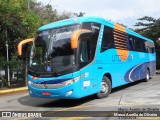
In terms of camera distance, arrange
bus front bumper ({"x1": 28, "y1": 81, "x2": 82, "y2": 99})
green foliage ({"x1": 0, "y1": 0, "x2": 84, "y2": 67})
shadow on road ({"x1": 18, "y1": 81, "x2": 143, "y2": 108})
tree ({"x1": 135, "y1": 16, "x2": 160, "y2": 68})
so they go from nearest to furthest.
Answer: bus front bumper ({"x1": 28, "y1": 81, "x2": 82, "y2": 99}), shadow on road ({"x1": 18, "y1": 81, "x2": 143, "y2": 108}), green foliage ({"x1": 0, "y1": 0, "x2": 84, "y2": 67}), tree ({"x1": 135, "y1": 16, "x2": 160, "y2": 68})

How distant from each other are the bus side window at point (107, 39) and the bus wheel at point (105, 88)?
122 cm

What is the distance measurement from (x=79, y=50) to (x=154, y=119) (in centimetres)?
388

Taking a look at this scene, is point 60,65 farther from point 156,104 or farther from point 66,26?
point 156,104

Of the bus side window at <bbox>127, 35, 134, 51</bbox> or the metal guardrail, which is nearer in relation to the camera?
the bus side window at <bbox>127, 35, 134, 51</bbox>

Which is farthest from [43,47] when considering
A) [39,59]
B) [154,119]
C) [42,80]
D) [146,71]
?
[146,71]

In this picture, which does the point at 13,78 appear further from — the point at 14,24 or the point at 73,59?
the point at 73,59

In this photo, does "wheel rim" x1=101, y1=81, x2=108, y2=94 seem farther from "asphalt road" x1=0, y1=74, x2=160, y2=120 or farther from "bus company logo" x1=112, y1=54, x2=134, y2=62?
"bus company logo" x1=112, y1=54, x2=134, y2=62

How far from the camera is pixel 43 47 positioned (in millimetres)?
→ 11867

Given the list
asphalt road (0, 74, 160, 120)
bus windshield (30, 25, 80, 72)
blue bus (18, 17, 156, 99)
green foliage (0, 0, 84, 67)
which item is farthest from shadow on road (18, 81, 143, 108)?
green foliage (0, 0, 84, 67)

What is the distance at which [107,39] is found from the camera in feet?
44.4

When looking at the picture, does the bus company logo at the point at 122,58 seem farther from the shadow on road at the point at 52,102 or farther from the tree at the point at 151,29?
the tree at the point at 151,29

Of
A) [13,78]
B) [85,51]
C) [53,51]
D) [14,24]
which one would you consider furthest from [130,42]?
[13,78]

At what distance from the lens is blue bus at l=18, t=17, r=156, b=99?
11.1m

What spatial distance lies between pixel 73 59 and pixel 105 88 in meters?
2.65
